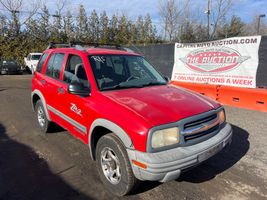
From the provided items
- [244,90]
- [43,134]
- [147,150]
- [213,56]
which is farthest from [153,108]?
[213,56]

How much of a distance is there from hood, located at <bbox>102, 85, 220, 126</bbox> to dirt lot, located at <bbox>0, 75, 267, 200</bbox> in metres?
1.08

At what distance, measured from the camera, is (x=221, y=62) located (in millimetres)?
8609

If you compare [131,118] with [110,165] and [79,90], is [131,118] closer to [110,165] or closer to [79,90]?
[110,165]

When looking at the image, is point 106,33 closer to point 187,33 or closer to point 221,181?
point 187,33

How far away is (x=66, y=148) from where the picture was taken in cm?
466

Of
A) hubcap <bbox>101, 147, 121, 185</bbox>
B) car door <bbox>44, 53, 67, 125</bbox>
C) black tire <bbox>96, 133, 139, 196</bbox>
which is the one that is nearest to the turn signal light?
black tire <bbox>96, 133, 139, 196</bbox>

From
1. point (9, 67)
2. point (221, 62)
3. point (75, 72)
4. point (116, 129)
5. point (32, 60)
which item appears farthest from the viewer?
point (32, 60)

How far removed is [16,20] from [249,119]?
92.6 feet

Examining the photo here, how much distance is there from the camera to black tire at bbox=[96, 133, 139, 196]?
2871mm

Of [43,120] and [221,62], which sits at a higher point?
[221,62]

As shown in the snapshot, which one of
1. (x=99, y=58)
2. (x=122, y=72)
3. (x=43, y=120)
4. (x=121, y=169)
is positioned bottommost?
(x=43, y=120)

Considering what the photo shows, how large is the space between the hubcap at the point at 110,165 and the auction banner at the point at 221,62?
629 centimetres

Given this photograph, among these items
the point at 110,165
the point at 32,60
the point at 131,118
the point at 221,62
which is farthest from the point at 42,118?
the point at 32,60

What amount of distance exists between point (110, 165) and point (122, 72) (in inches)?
61.7
